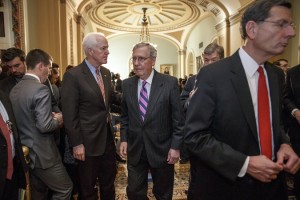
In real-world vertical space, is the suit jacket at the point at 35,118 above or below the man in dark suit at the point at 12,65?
below

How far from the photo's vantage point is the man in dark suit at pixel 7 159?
1703mm

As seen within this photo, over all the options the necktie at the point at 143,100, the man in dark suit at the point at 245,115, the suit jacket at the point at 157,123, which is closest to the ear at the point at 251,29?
the man in dark suit at the point at 245,115

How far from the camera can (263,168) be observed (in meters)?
1.17

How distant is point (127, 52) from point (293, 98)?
51.9 ft

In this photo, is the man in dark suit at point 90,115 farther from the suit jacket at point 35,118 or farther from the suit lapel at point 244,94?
the suit lapel at point 244,94

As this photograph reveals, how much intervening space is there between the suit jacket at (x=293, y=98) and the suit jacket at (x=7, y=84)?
9.00 feet

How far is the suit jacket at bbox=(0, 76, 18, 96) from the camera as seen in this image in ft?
8.52

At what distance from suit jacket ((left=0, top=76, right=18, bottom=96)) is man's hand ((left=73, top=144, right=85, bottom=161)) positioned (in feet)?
2.95

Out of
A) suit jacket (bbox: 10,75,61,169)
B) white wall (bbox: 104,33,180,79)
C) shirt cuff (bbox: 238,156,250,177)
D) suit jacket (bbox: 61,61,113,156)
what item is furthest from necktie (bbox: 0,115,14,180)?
white wall (bbox: 104,33,180,79)

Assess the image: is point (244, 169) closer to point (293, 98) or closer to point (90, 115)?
point (90, 115)

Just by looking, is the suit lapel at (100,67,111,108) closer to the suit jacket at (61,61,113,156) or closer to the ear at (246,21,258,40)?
the suit jacket at (61,61,113,156)

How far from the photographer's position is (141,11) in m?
12.7

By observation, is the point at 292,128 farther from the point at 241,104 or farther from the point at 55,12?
the point at 55,12

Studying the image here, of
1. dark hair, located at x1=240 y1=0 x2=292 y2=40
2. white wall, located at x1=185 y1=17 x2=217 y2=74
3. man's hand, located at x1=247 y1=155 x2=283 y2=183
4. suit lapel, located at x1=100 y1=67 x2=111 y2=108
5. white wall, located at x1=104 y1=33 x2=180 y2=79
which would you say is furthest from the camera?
white wall, located at x1=104 y1=33 x2=180 y2=79
